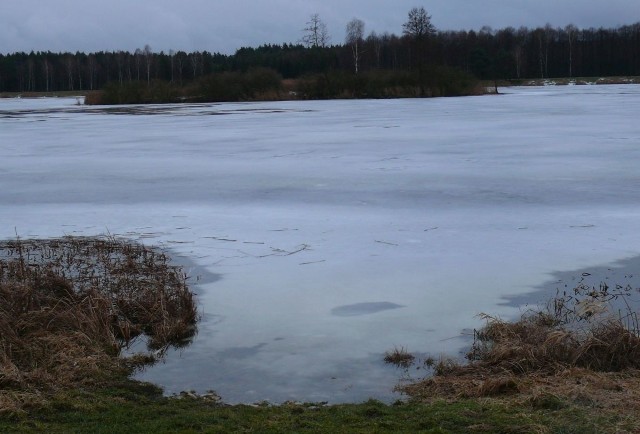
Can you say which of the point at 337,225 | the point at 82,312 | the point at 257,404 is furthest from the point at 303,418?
the point at 337,225

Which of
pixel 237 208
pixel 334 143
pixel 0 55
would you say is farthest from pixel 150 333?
pixel 0 55

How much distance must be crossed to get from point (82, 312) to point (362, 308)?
6.62 ft

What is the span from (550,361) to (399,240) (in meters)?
3.32

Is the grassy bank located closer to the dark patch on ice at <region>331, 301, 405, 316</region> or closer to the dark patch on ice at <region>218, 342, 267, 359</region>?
the dark patch on ice at <region>218, 342, 267, 359</region>

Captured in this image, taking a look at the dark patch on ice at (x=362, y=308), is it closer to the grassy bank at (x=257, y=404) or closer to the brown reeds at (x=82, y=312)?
the grassy bank at (x=257, y=404)

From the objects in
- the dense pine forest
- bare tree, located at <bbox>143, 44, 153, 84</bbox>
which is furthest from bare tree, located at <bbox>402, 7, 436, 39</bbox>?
bare tree, located at <bbox>143, 44, 153, 84</bbox>

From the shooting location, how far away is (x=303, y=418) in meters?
4.36

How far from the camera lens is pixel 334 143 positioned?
18.2 meters

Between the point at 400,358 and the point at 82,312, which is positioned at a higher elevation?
the point at 82,312

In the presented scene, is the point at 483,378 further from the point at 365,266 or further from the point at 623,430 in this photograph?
the point at 365,266

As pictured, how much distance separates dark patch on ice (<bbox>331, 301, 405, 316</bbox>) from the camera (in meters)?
6.26

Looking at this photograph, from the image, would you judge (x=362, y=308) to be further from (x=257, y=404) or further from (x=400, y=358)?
(x=257, y=404)

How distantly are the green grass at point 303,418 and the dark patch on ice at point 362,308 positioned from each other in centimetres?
166

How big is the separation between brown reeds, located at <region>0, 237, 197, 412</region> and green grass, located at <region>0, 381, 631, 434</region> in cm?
42
